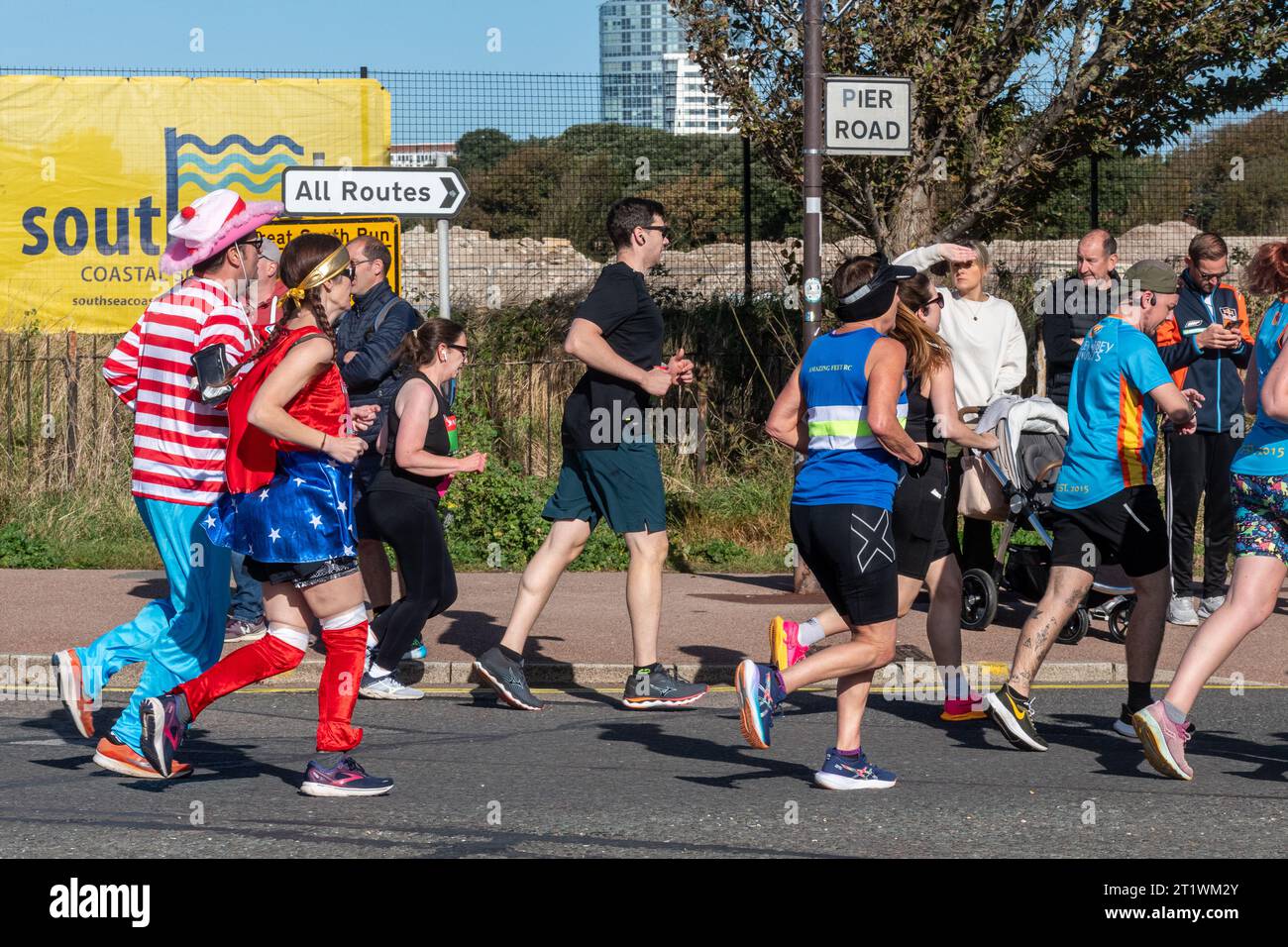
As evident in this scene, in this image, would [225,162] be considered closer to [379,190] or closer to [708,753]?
[379,190]

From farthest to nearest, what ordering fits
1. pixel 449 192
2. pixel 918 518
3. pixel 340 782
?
pixel 449 192
pixel 918 518
pixel 340 782

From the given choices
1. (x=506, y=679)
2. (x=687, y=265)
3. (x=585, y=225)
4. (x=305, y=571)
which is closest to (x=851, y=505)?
(x=305, y=571)

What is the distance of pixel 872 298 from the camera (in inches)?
238

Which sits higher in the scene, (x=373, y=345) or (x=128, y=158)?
(x=128, y=158)

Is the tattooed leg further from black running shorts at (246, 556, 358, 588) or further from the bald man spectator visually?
black running shorts at (246, 556, 358, 588)

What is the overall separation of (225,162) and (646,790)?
44.3ft

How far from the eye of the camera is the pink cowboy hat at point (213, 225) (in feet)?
20.3

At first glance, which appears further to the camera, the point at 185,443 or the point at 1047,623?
the point at 1047,623

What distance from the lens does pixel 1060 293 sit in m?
9.65

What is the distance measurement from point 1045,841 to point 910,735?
5.75 ft

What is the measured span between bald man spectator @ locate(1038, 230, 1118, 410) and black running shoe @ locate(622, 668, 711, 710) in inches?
115

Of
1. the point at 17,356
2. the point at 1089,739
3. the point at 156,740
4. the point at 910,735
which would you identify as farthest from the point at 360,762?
the point at 17,356

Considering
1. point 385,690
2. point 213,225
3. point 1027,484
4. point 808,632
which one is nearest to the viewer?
point 213,225

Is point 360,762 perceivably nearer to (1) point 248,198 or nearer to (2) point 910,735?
(2) point 910,735
